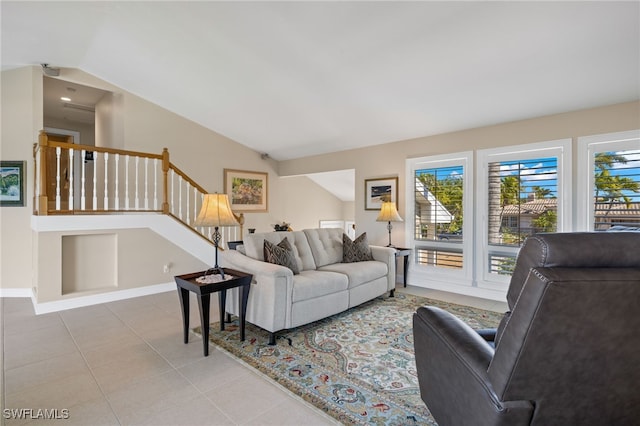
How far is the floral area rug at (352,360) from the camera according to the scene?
Result: 195cm

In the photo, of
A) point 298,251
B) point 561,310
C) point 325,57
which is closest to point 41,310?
point 298,251

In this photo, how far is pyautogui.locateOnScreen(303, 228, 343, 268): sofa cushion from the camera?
3.98 m

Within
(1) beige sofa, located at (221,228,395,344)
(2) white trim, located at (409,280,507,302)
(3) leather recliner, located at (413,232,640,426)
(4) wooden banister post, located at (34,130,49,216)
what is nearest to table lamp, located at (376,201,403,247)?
(1) beige sofa, located at (221,228,395,344)

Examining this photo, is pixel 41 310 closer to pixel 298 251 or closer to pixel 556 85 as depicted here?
pixel 298 251

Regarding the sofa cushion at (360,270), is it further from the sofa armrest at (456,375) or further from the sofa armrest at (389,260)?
the sofa armrest at (456,375)

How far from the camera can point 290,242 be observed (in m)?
3.75

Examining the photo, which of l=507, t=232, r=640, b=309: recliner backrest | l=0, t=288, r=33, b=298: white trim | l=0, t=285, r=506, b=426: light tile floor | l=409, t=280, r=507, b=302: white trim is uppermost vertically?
l=507, t=232, r=640, b=309: recliner backrest

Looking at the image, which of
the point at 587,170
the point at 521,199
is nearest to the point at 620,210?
the point at 587,170

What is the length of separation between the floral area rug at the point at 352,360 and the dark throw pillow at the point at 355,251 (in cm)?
66

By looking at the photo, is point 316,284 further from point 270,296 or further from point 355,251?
point 355,251

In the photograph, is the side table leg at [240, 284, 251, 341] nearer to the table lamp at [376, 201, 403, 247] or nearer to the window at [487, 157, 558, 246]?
the table lamp at [376, 201, 403, 247]

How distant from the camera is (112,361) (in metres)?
2.54

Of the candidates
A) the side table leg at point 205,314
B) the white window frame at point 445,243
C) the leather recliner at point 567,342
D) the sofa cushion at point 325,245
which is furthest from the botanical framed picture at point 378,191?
the leather recliner at point 567,342

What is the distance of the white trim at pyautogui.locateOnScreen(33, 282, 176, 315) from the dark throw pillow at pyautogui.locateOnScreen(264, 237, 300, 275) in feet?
7.41
